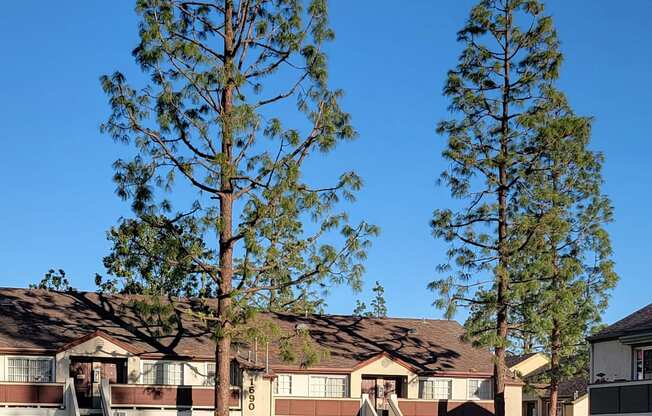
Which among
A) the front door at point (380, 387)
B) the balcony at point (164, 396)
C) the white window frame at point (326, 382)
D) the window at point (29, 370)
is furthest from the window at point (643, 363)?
the window at point (29, 370)

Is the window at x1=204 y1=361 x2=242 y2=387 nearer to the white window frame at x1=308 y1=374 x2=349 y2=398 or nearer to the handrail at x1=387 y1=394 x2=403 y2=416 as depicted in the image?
the white window frame at x1=308 y1=374 x2=349 y2=398

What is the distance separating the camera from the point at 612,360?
35375 millimetres

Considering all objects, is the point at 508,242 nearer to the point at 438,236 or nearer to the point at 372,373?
the point at 438,236

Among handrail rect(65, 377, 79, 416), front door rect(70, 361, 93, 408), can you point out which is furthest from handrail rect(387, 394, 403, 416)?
handrail rect(65, 377, 79, 416)

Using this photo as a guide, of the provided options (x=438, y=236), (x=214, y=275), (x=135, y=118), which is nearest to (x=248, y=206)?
(x=214, y=275)

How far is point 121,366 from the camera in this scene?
133 ft

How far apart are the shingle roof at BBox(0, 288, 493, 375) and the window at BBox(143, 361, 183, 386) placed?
0.44m

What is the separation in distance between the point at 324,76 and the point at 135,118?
516 cm

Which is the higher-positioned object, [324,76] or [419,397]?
[324,76]

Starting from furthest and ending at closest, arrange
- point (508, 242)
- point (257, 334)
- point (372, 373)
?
point (372, 373) < point (508, 242) < point (257, 334)

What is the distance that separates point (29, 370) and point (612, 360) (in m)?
20.2

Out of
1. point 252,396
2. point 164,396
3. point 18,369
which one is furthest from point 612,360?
point 18,369

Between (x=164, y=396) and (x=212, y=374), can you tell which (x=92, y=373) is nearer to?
(x=164, y=396)

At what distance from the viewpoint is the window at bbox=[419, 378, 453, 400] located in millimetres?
44312
